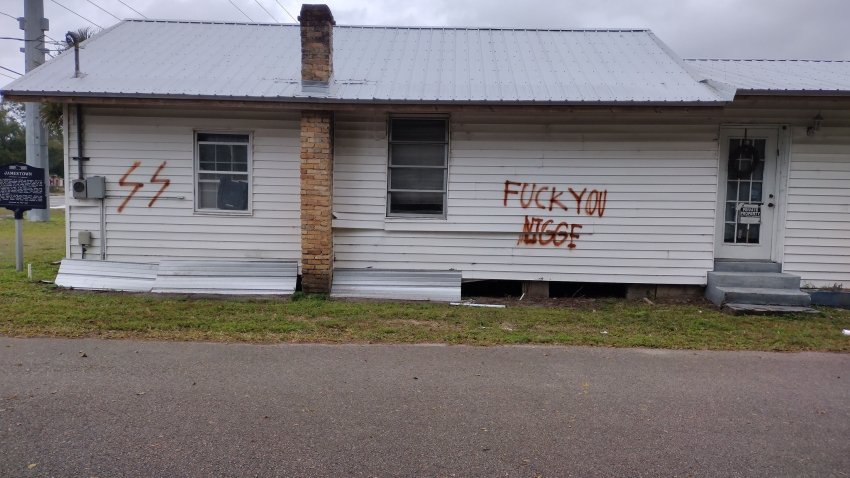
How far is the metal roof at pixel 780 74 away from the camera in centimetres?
780

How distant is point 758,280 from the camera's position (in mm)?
8227

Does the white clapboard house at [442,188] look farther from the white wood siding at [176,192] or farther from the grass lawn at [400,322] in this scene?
the grass lawn at [400,322]

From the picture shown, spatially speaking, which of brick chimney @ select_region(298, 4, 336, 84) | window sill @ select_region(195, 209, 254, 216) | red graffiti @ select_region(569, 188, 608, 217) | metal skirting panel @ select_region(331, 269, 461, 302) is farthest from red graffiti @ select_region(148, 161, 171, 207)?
red graffiti @ select_region(569, 188, 608, 217)

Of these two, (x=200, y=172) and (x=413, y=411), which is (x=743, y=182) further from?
(x=200, y=172)

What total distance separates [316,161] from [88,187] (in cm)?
336

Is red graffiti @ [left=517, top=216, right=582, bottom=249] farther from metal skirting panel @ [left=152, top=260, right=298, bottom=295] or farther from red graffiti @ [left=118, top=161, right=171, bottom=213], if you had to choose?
red graffiti @ [left=118, top=161, right=171, bottom=213]

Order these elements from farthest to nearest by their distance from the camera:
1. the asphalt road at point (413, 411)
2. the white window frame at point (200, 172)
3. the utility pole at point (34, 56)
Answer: the utility pole at point (34, 56)
the white window frame at point (200, 172)
the asphalt road at point (413, 411)

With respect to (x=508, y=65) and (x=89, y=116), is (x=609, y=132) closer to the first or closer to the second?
Result: (x=508, y=65)

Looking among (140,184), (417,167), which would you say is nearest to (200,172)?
(140,184)

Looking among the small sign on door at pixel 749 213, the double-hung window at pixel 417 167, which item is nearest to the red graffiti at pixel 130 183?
the double-hung window at pixel 417 167

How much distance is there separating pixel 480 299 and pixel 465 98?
281cm

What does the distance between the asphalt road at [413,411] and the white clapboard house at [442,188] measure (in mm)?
2899

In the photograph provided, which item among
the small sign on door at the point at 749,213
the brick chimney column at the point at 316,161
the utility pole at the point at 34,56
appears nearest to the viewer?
the brick chimney column at the point at 316,161

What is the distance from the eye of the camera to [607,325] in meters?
6.91
